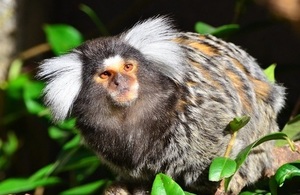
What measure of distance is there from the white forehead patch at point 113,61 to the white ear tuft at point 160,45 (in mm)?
116

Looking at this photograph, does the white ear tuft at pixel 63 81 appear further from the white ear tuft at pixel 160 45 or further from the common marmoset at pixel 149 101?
the white ear tuft at pixel 160 45

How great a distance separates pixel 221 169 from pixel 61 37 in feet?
5.55

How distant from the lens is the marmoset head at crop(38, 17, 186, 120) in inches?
109

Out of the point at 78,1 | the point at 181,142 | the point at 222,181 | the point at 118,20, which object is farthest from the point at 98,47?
the point at 78,1

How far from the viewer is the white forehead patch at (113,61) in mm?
2762

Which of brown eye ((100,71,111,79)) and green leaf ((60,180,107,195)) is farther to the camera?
green leaf ((60,180,107,195))

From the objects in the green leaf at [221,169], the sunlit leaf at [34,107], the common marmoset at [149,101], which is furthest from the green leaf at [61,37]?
the green leaf at [221,169]

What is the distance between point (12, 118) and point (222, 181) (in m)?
1.98

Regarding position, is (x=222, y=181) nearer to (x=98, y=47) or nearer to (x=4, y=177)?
(x=98, y=47)

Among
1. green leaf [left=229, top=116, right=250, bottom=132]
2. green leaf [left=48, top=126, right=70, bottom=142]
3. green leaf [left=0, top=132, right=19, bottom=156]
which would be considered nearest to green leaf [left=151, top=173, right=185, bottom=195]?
green leaf [left=229, top=116, right=250, bottom=132]

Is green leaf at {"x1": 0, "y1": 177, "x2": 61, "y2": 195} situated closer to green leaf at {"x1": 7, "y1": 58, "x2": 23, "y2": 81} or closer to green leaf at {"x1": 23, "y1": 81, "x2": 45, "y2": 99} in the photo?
green leaf at {"x1": 23, "y1": 81, "x2": 45, "y2": 99}

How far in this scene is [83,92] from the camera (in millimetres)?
2863

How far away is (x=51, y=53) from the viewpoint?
182 inches

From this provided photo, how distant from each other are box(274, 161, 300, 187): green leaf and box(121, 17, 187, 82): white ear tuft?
18.9 inches
